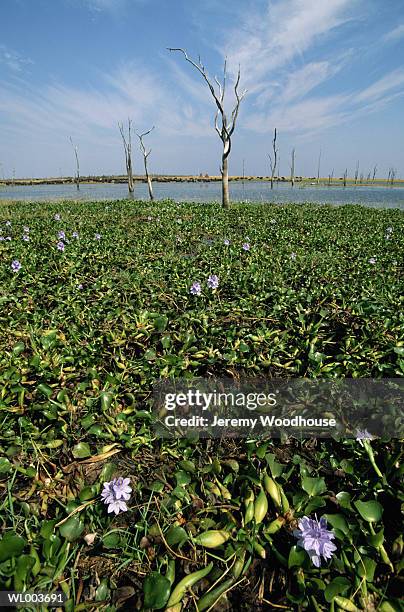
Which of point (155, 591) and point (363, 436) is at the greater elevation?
point (363, 436)

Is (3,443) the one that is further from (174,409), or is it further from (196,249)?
(196,249)

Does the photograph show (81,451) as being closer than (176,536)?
No

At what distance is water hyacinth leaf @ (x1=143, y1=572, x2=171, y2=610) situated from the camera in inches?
39.0

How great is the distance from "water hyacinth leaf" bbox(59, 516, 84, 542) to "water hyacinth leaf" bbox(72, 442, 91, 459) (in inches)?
11.8

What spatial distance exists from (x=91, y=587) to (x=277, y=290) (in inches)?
101

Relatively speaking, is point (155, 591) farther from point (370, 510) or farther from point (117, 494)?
point (370, 510)

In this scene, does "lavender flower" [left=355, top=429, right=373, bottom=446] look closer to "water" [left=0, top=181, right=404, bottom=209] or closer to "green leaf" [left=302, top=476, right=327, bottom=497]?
"green leaf" [left=302, top=476, right=327, bottom=497]

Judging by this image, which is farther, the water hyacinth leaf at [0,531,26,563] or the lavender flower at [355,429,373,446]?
the lavender flower at [355,429,373,446]

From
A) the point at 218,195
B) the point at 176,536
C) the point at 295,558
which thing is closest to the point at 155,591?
the point at 176,536

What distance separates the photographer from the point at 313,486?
51.0 inches

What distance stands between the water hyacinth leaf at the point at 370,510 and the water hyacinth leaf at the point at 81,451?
3.75ft

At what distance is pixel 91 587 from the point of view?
43.0 inches

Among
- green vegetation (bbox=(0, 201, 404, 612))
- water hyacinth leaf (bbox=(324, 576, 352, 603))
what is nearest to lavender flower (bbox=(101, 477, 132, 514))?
green vegetation (bbox=(0, 201, 404, 612))

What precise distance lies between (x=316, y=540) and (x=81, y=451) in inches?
41.1
